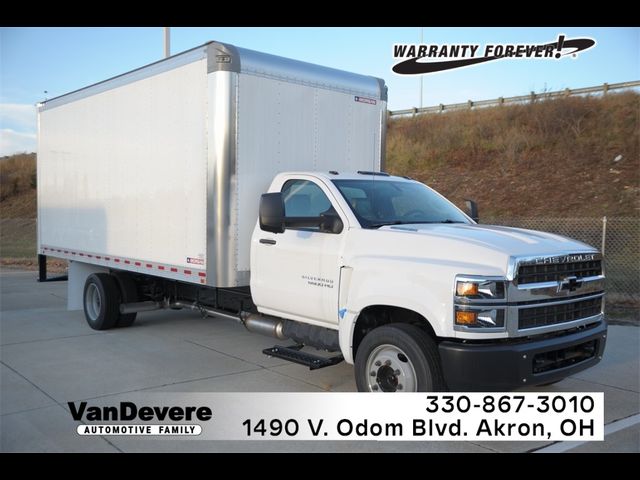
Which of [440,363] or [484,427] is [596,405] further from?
[440,363]

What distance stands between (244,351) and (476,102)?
25.0 meters

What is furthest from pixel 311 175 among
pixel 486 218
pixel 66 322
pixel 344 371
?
Result: pixel 486 218

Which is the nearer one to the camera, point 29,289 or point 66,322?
point 66,322

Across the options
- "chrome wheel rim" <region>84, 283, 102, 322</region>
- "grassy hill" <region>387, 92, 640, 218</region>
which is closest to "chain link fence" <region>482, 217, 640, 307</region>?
"grassy hill" <region>387, 92, 640, 218</region>

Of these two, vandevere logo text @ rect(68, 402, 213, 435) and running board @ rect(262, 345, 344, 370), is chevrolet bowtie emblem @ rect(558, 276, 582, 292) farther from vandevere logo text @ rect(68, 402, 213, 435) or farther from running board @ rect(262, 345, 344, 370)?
vandevere logo text @ rect(68, 402, 213, 435)

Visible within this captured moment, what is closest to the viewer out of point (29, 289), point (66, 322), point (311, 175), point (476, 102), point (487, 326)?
point (487, 326)

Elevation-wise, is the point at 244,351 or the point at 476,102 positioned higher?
the point at 476,102

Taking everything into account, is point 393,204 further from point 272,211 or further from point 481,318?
point 481,318

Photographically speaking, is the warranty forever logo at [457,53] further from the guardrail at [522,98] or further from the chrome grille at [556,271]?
the guardrail at [522,98]

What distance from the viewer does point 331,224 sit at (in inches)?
229

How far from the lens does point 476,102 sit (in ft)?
99.1

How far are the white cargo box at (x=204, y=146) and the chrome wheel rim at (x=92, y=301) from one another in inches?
18.5

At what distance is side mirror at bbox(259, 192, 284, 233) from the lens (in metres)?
5.78

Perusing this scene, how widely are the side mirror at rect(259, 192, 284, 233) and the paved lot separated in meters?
1.74
